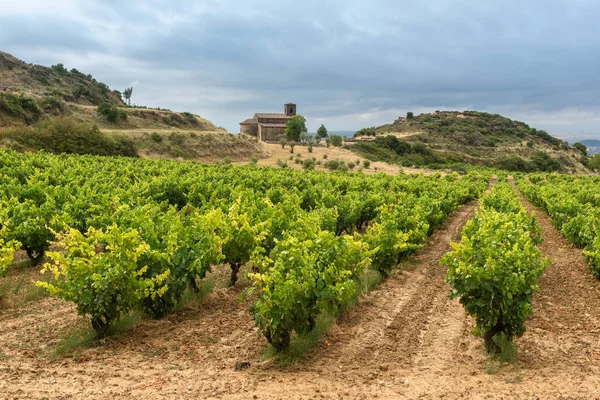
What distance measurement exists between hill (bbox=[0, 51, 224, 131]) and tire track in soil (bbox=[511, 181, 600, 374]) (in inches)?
2324

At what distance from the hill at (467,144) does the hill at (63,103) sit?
36539 millimetres

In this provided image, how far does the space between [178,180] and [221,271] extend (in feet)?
38.8

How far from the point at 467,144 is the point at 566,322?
123 meters

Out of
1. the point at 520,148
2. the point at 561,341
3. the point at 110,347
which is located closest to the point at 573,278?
the point at 561,341

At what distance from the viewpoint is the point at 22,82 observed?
3248 inches

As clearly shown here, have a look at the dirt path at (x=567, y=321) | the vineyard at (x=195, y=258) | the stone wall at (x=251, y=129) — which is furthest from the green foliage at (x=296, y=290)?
the stone wall at (x=251, y=129)

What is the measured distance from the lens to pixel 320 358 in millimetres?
6949

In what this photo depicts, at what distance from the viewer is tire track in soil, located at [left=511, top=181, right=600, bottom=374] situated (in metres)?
6.88

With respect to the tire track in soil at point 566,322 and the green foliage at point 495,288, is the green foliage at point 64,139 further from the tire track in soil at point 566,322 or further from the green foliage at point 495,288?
the green foliage at point 495,288

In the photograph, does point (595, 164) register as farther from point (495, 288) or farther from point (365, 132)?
point (495, 288)

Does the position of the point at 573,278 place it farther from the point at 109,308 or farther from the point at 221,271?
the point at 109,308

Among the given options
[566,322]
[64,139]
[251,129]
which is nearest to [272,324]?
[566,322]

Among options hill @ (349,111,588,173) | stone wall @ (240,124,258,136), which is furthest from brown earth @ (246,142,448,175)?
stone wall @ (240,124,258,136)

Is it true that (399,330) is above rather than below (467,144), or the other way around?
below
